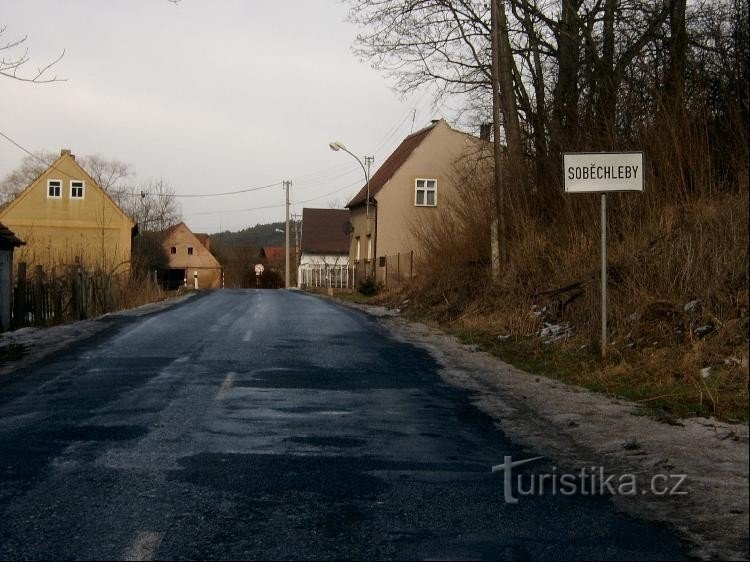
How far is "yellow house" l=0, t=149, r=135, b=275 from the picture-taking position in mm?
55784

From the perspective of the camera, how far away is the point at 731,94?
15.2m

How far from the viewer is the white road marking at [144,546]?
4516mm

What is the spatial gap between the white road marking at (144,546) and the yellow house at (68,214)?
172 ft

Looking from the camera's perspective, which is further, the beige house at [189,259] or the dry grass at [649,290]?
the beige house at [189,259]

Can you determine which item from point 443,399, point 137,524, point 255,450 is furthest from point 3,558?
point 443,399

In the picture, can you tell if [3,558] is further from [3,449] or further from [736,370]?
[736,370]

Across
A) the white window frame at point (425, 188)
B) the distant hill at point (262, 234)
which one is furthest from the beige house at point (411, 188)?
the distant hill at point (262, 234)

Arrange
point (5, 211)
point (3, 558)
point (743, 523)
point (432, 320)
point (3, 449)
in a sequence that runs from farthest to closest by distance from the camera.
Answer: point (5, 211)
point (432, 320)
point (3, 449)
point (743, 523)
point (3, 558)

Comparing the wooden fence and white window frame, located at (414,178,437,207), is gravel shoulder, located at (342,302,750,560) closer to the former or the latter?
the wooden fence

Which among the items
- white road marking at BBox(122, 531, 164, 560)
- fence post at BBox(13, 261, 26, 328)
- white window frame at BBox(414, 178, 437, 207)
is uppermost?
white window frame at BBox(414, 178, 437, 207)

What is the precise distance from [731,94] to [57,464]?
12.9 m

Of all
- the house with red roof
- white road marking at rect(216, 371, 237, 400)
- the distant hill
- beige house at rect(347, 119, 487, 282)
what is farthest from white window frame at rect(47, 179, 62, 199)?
the distant hill

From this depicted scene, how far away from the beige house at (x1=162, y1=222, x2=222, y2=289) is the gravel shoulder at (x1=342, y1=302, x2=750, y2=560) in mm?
84949

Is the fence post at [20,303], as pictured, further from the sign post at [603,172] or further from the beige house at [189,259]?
the beige house at [189,259]
